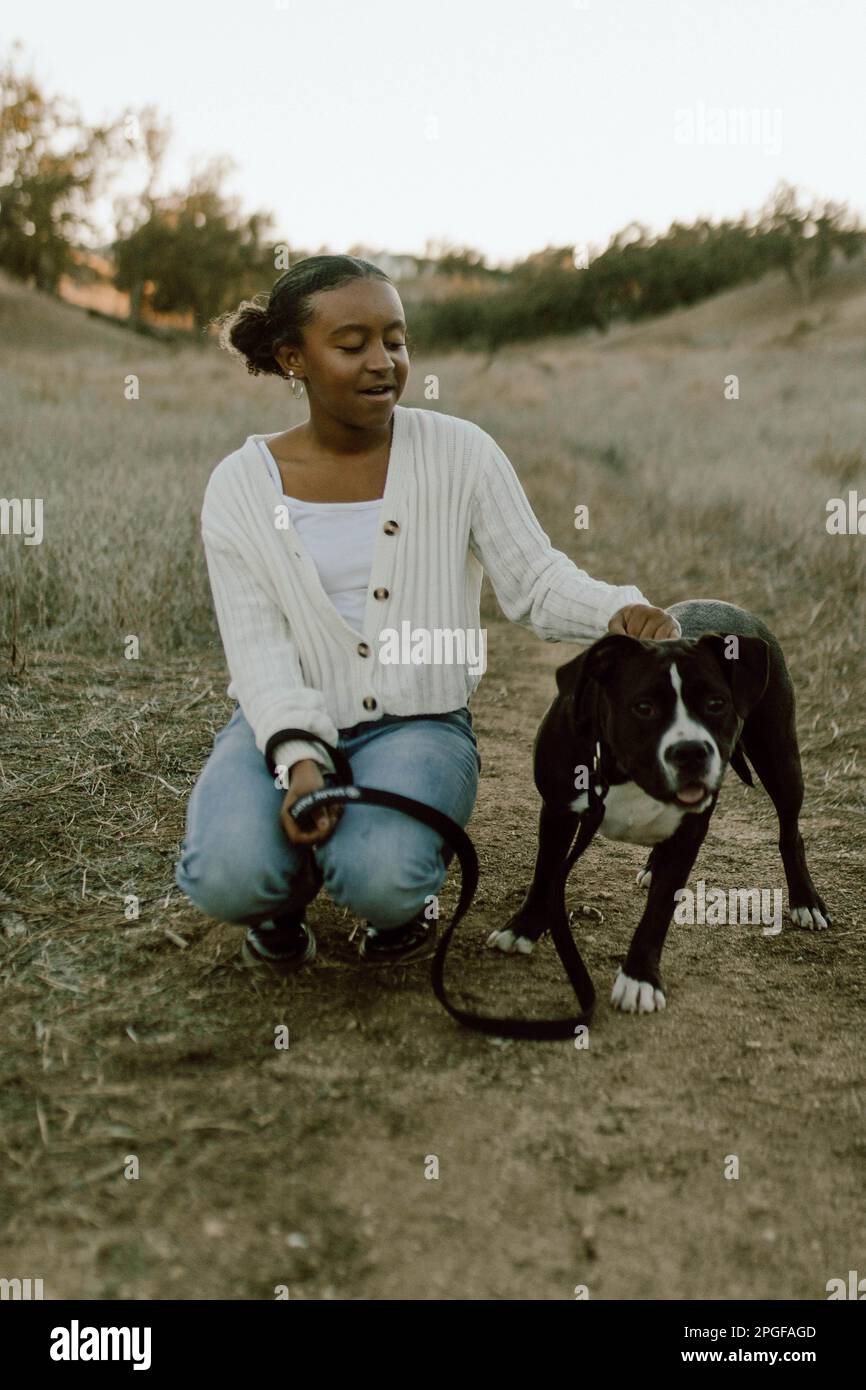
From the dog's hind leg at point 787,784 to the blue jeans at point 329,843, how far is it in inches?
35.4

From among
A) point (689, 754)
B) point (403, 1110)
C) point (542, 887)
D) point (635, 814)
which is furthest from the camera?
point (542, 887)

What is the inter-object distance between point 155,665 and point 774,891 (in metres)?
2.93

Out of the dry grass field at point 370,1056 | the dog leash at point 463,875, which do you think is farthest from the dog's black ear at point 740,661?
the dry grass field at point 370,1056

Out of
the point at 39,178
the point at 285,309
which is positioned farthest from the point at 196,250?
the point at 285,309

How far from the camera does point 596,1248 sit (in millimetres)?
1948

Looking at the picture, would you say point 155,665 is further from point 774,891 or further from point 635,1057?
point 635,1057

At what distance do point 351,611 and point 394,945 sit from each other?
2.77 ft

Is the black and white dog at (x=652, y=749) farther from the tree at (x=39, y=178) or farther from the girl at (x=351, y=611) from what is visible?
the tree at (x=39, y=178)

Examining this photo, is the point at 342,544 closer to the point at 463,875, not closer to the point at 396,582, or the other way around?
the point at 396,582

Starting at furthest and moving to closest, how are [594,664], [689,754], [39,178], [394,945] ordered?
[39,178], [394,945], [594,664], [689,754]

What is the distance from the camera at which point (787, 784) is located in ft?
10.5

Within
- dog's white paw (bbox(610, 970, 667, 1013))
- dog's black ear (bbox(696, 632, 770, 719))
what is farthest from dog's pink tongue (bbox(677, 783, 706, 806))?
dog's white paw (bbox(610, 970, 667, 1013))

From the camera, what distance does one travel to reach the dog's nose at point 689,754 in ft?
8.08
